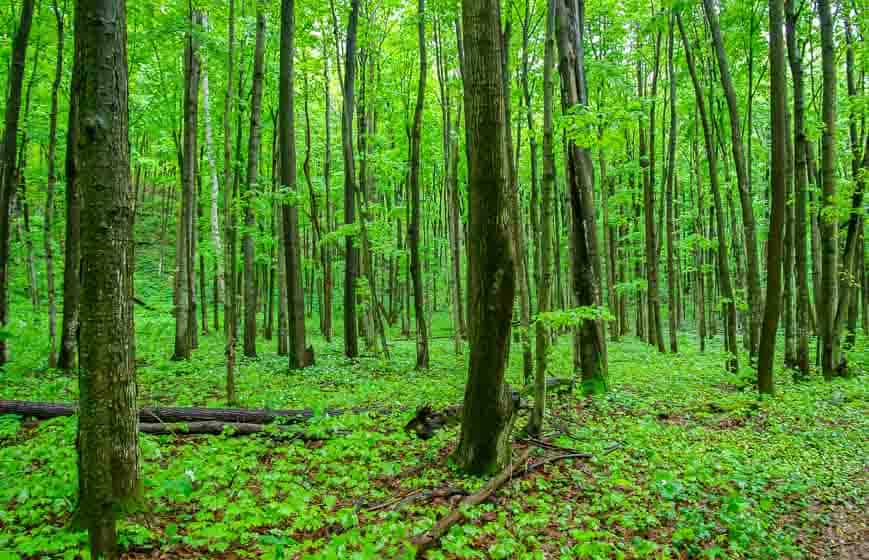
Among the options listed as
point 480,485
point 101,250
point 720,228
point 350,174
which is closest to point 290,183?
point 350,174

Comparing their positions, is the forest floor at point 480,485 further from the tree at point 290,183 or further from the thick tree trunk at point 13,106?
the thick tree trunk at point 13,106

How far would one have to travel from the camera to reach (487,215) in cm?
430

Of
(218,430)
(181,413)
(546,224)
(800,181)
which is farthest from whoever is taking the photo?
(800,181)

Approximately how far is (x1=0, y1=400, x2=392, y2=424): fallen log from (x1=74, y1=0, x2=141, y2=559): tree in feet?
9.74

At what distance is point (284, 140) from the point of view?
439 inches

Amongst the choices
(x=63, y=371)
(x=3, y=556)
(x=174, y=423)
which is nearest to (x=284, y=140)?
(x=63, y=371)

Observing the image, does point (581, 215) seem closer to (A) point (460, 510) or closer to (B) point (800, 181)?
(B) point (800, 181)

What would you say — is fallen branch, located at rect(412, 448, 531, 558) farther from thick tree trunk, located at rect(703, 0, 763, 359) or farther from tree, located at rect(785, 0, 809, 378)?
tree, located at rect(785, 0, 809, 378)

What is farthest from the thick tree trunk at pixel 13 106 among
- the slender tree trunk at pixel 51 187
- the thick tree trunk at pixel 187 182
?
the thick tree trunk at pixel 187 182

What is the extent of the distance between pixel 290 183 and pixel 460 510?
891 cm

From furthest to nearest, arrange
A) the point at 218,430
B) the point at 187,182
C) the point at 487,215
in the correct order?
the point at 187,182 → the point at 218,430 → the point at 487,215

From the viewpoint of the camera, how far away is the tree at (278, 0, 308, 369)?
10867 millimetres

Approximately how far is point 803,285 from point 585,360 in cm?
523

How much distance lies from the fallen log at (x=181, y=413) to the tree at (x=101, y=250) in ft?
9.74
